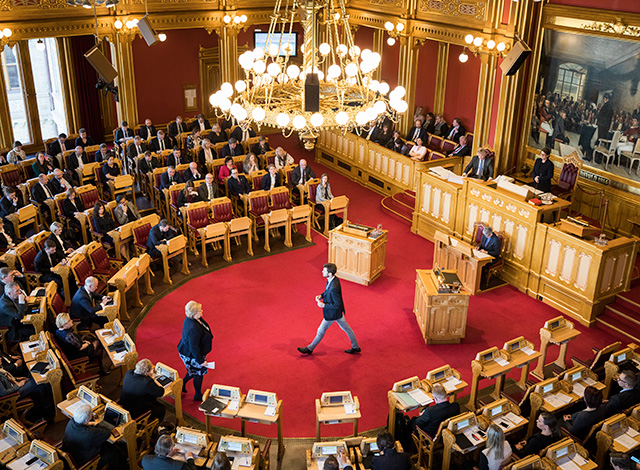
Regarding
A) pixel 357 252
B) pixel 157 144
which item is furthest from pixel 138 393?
pixel 157 144

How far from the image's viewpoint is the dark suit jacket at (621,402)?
24.2ft

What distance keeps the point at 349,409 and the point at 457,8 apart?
34.6ft

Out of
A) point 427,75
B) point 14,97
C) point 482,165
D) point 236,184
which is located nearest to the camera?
point 482,165

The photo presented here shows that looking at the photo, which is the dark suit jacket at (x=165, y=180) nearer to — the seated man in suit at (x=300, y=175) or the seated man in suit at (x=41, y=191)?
the seated man in suit at (x=41, y=191)

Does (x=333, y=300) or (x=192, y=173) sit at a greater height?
(x=192, y=173)

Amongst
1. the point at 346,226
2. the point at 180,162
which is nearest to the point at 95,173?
the point at 180,162

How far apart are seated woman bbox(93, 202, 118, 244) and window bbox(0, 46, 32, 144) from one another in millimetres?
7500

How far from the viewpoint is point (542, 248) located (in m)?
11.0

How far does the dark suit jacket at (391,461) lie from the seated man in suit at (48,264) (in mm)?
6386

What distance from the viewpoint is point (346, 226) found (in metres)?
11.9

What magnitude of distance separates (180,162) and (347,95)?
7353mm

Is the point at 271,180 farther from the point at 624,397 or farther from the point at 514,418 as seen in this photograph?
the point at 624,397

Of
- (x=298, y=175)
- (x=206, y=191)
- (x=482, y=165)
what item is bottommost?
(x=206, y=191)

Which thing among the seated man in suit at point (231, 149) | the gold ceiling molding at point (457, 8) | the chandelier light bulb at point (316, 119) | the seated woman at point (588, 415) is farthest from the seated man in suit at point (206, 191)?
the seated woman at point (588, 415)
